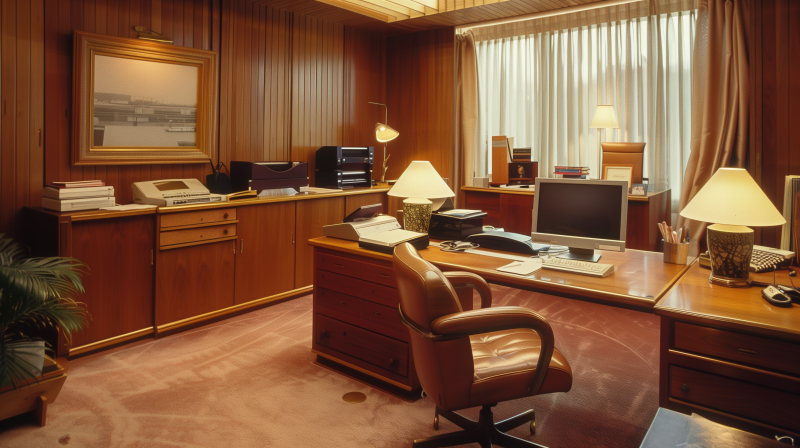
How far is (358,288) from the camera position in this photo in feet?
9.57

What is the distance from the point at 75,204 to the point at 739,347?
342 cm

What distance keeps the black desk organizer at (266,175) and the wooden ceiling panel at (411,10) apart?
1411 millimetres

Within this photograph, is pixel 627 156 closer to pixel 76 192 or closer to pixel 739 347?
pixel 739 347

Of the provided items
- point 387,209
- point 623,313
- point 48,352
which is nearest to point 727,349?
point 623,313

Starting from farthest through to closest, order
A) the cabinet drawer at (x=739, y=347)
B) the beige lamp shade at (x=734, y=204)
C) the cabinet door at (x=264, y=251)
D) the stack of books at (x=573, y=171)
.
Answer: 1. the stack of books at (x=573, y=171)
2. the cabinet door at (x=264, y=251)
3. the beige lamp shade at (x=734, y=204)
4. the cabinet drawer at (x=739, y=347)

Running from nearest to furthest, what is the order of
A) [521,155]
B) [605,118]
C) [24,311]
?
[24,311], [605,118], [521,155]

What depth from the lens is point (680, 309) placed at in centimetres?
185

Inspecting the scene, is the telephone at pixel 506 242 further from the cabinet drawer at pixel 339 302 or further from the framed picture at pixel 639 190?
the framed picture at pixel 639 190

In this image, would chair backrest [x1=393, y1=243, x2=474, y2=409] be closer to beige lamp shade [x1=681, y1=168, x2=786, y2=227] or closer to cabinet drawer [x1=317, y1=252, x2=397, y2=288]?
cabinet drawer [x1=317, y1=252, x2=397, y2=288]

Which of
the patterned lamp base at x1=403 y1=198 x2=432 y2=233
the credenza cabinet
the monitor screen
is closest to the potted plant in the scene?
the credenza cabinet

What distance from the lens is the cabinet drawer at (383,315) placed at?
9.05 feet

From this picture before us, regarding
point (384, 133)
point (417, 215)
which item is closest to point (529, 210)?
point (384, 133)

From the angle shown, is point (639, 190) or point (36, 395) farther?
point (639, 190)

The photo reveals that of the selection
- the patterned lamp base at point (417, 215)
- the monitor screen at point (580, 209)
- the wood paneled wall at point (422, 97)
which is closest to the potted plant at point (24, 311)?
the patterned lamp base at point (417, 215)
